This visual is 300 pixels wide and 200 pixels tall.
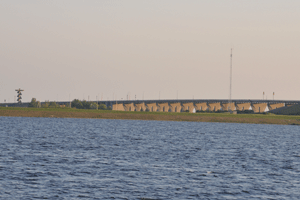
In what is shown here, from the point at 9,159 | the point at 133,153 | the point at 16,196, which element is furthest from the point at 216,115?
the point at 16,196

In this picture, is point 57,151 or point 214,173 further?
point 57,151

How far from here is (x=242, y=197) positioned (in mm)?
24734

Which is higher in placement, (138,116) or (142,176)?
(138,116)

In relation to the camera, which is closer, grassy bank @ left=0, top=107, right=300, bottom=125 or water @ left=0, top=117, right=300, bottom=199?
water @ left=0, top=117, right=300, bottom=199

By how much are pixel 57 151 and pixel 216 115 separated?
13519 cm

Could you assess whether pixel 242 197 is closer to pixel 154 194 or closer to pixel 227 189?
pixel 227 189

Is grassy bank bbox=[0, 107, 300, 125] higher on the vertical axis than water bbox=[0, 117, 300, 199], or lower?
higher

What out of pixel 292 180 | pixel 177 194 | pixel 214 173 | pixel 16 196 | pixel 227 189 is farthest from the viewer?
A: pixel 214 173

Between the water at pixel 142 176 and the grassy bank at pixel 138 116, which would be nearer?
the water at pixel 142 176

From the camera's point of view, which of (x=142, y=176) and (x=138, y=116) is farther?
(x=138, y=116)

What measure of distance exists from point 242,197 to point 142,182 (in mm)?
7078

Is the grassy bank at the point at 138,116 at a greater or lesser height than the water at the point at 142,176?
greater

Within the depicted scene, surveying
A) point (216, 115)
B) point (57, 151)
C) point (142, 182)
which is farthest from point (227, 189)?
point (216, 115)

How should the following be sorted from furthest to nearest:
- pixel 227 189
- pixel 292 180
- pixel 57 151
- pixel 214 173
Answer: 1. pixel 57 151
2. pixel 214 173
3. pixel 292 180
4. pixel 227 189
